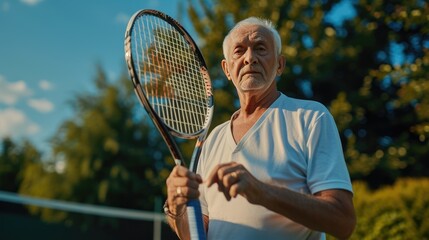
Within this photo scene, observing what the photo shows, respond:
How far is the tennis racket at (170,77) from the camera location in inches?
95.4

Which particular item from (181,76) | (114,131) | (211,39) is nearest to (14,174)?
(114,131)

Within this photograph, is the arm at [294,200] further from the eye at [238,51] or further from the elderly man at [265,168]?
the eye at [238,51]

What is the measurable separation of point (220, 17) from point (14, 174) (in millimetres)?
17465

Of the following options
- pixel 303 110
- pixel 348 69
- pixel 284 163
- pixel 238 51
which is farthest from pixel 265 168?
pixel 348 69

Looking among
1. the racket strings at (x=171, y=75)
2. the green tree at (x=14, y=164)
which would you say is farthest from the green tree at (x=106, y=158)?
the racket strings at (x=171, y=75)

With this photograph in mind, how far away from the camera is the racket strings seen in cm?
258

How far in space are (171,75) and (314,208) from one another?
115 centimetres

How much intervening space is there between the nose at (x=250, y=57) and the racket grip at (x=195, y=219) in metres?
0.57

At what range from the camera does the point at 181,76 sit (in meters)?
2.87

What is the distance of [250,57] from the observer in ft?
7.52

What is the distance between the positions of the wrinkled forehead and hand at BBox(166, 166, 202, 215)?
25.4 inches

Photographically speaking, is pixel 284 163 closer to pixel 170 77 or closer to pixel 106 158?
pixel 170 77

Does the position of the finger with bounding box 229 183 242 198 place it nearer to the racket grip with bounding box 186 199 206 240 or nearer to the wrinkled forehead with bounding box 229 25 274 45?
the racket grip with bounding box 186 199 206 240

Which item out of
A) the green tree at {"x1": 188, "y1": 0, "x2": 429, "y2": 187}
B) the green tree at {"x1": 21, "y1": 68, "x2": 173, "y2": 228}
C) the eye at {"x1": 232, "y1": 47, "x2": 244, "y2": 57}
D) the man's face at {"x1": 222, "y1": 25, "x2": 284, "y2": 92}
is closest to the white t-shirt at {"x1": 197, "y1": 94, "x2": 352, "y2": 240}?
the man's face at {"x1": 222, "y1": 25, "x2": 284, "y2": 92}
